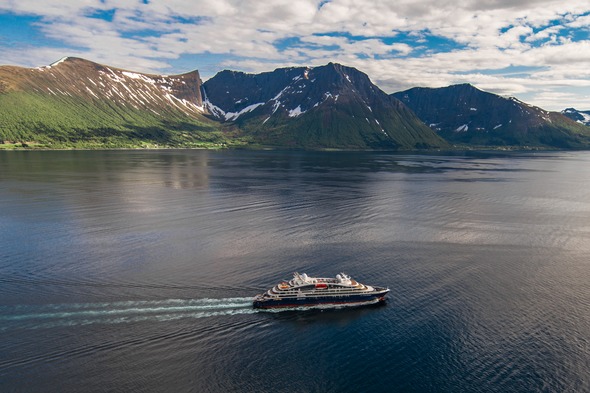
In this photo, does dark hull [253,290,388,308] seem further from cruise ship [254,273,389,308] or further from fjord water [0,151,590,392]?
fjord water [0,151,590,392]

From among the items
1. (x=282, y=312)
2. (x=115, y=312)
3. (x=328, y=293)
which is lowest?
(x=282, y=312)

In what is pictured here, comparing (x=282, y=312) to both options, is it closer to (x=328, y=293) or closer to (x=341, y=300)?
(x=328, y=293)

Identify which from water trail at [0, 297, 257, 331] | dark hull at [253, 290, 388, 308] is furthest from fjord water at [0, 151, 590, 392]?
dark hull at [253, 290, 388, 308]

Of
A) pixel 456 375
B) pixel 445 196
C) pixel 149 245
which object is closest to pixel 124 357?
pixel 456 375

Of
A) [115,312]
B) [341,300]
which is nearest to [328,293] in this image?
[341,300]

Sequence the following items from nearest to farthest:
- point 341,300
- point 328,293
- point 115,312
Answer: point 115,312, point 328,293, point 341,300

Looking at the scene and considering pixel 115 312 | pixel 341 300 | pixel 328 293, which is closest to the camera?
pixel 115 312

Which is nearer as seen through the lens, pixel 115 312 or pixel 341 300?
pixel 115 312
